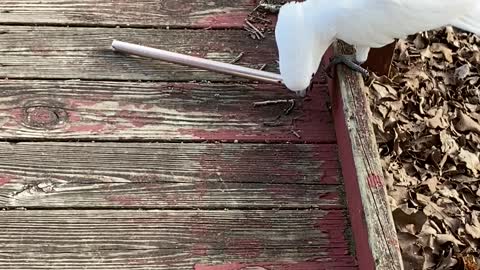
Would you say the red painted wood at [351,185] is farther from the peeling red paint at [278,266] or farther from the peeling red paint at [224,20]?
the peeling red paint at [224,20]

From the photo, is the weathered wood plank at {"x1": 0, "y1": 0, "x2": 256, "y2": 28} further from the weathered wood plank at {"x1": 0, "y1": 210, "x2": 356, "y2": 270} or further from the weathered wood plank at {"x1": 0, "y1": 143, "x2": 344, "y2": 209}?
the weathered wood plank at {"x1": 0, "y1": 210, "x2": 356, "y2": 270}

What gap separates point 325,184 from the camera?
193 cm

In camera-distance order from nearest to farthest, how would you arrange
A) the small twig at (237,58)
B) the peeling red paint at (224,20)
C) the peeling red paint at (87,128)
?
the peeling red paint at (87,128), the small twig at (237,58), the peeling red paint at (224,20)

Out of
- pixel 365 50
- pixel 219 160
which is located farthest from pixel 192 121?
pixel 365 50

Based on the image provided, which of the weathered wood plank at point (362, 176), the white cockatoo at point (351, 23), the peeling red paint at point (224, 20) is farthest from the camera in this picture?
the peeling red paint at point (224, 20)

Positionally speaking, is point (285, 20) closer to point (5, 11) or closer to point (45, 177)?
point (45, 177)

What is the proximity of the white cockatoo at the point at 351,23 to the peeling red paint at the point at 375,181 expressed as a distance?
1.07 ft

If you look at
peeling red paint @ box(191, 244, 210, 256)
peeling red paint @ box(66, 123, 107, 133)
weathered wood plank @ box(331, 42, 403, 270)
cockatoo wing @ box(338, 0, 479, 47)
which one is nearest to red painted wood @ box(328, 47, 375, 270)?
weathered wood plank @ box(331, 42, 403, 270)

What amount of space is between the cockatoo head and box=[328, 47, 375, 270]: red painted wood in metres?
0.13

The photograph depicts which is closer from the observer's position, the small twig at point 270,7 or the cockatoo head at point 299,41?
the cockatoo head at point 299,41

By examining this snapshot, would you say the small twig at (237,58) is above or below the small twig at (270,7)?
below

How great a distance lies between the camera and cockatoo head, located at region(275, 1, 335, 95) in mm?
1901

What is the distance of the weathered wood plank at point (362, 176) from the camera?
5.46ft

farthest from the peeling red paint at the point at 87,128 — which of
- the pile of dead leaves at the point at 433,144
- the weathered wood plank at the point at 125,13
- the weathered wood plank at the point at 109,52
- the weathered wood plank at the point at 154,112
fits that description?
the pile of dead leaves at the point at 433,144
